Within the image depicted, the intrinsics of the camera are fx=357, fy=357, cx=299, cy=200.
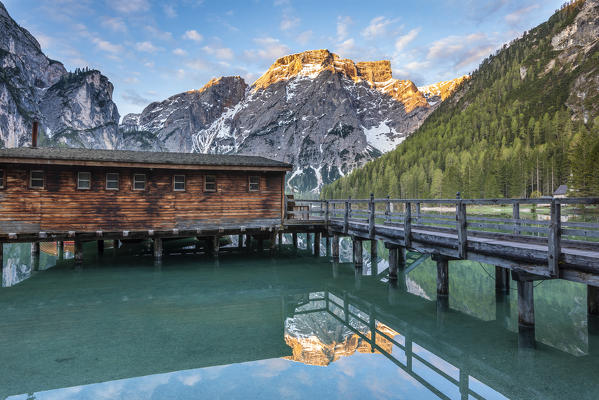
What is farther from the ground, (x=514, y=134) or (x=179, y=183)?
(x=514, y=134)

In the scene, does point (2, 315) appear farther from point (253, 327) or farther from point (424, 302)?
point (424, 302)

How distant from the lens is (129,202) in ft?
66.0

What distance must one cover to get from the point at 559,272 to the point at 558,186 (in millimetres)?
87474

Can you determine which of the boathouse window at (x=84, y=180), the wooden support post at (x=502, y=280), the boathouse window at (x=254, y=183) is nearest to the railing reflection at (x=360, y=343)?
the wooden support post at (x=502, y=280)

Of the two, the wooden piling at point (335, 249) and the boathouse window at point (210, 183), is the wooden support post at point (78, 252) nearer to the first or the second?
the boathouse window at point (210, 183)

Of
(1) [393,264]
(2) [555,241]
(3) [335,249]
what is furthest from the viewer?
(3) [335,249]

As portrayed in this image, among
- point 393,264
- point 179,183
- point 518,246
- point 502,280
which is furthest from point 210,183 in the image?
point 518,246

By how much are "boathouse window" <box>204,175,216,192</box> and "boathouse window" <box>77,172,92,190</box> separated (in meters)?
6.13

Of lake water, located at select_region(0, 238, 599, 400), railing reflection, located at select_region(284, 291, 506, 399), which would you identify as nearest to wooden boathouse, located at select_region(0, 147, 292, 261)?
lake water, located at select_region(0, 238, 599, 400)

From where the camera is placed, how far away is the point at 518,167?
82.6 metres

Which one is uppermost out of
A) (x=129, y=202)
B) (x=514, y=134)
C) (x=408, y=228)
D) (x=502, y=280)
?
(x=514, y=134)

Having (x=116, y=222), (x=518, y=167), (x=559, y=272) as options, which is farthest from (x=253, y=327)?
(x=518, y=167)

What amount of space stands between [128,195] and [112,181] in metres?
1.12

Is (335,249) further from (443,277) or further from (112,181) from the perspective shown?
(112,181)
